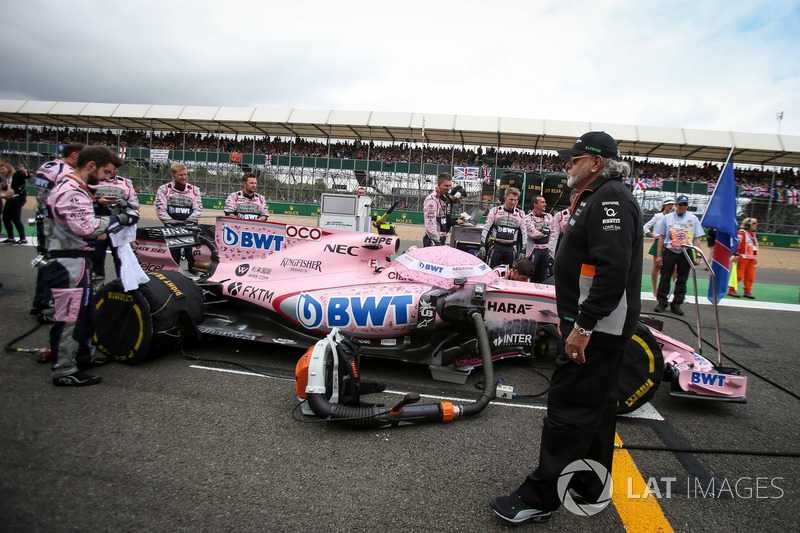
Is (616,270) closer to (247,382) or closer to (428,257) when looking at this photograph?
(428,257)

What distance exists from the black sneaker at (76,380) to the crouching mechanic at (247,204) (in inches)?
154

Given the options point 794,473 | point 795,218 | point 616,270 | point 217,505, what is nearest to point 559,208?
point 794,473

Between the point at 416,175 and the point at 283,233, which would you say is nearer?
the point at 283,233

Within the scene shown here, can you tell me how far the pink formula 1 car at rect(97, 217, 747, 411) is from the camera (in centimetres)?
A: 365

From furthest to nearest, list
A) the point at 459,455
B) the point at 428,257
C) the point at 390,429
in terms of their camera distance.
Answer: the point at 428,257
the point at 390,429
the point at 459,455

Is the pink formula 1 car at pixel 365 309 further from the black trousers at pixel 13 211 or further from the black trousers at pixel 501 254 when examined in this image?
the black trousers at pixel 13 211

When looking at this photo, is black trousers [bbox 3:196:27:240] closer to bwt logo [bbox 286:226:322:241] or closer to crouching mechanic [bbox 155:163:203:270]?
crouching mechanic [bbox 155:163:203:270]

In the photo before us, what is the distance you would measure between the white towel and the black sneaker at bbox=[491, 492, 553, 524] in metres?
3.45

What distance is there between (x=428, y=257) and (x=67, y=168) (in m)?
3.28

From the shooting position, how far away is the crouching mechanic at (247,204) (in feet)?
23.5

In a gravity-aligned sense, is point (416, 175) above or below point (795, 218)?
above

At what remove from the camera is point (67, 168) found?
11.8 ft

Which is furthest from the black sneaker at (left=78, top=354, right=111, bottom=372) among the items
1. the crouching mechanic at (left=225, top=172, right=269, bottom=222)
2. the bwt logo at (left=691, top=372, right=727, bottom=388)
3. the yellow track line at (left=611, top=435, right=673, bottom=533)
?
the bwt logo at (left=691, top=372, right=727, bottom=388)

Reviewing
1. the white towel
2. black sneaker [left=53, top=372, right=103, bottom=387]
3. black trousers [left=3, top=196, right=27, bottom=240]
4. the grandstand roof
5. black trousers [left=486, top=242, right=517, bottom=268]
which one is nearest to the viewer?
black sneaker [left=53, top=372, right=103, bottom=387]
